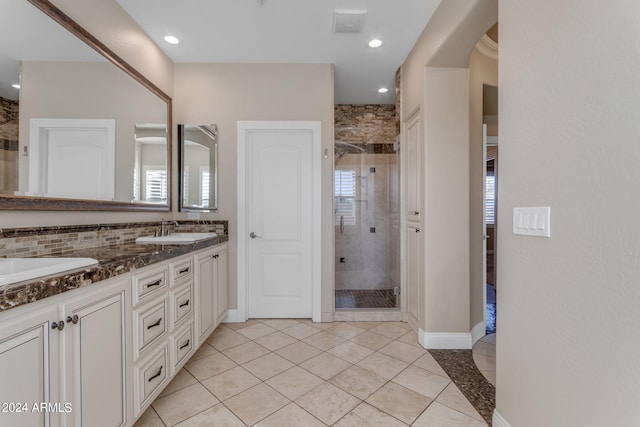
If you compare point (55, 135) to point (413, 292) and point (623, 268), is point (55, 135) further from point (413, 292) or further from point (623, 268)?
point (413, 292)

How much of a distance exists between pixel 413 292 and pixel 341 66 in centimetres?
261

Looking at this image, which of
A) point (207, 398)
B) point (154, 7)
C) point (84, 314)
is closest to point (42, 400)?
point (84, 314)

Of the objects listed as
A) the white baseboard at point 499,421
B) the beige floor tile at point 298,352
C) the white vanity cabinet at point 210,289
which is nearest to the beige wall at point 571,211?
the white baseboard at point 499,421

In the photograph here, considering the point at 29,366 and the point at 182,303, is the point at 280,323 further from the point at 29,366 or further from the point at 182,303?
the point at 29,366

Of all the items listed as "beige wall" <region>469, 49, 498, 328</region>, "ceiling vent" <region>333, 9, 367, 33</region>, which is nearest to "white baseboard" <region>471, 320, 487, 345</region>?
"beige wall" <region>469, 49, 498, 328</region>

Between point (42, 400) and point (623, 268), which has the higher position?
point (623, 268)

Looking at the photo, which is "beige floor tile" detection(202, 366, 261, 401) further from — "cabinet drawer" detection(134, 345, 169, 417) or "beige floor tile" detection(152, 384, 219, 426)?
"cabinet drawer" detection(134, 345, 169, 417)

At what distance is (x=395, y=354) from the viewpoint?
229 cm

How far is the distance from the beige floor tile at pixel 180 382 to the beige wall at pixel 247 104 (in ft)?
3.23

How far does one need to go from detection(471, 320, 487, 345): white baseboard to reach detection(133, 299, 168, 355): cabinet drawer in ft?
8.35

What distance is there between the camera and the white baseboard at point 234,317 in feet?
9.62

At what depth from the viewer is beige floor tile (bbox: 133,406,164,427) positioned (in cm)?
152

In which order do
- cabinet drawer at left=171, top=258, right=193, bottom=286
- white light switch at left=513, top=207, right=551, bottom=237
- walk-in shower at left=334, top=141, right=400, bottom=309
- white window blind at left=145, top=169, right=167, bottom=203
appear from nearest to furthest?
white light switch at left=513, top=207, right=551, bottom=237 < cabinet drawer at left=171, top=258, right=193, bottom=286 < white window blind at left=145, top=169, right=167, bottom=203 < walk-in shower at left=334, top=141, right=400, bottom=309

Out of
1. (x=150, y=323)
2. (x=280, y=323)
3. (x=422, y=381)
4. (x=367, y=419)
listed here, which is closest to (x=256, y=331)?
(x=280, y=323)
